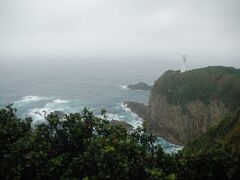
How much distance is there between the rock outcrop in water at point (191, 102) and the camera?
83.3 metres

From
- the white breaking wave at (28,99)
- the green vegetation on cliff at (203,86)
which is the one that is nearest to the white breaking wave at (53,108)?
the white breaking wave at (28,99)

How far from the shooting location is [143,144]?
60.3ft

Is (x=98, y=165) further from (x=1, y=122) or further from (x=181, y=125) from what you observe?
(x=181, y=125)

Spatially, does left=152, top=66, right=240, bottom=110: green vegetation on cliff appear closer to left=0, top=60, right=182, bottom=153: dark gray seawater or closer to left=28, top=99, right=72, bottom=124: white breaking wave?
left=0, top=60, right=182, bottom=153: dark gray seawater

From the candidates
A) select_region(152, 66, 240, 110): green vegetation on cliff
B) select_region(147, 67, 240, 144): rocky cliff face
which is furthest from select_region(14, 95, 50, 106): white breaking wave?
select_region(152, 66, 240, 110): green vegetation on cliff

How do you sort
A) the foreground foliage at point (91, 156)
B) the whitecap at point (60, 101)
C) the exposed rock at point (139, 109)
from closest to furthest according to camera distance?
the foreground foliage at point (91, 156) < the exposed rock at point (139, 109) < the whitecap at point (60, 101)

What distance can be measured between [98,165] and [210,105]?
75.5 meters

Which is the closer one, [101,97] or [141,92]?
[101,97]

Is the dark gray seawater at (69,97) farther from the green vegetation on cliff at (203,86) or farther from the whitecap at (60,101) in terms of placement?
the green vegetation on cliff at (203,86)

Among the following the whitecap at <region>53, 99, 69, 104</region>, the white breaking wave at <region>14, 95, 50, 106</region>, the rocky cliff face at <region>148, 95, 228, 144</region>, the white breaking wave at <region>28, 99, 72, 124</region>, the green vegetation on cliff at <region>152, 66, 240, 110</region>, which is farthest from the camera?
the whitecap at <region>53, 99, 69, 104</region>

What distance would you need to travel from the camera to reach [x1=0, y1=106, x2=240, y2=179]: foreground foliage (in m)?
14.4

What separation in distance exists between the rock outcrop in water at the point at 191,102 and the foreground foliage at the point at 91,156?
61644mm

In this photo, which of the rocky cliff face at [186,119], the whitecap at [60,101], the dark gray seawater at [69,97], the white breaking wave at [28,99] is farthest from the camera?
the whitecap at [60,101]

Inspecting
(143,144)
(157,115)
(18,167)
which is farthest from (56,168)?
(157,115)
